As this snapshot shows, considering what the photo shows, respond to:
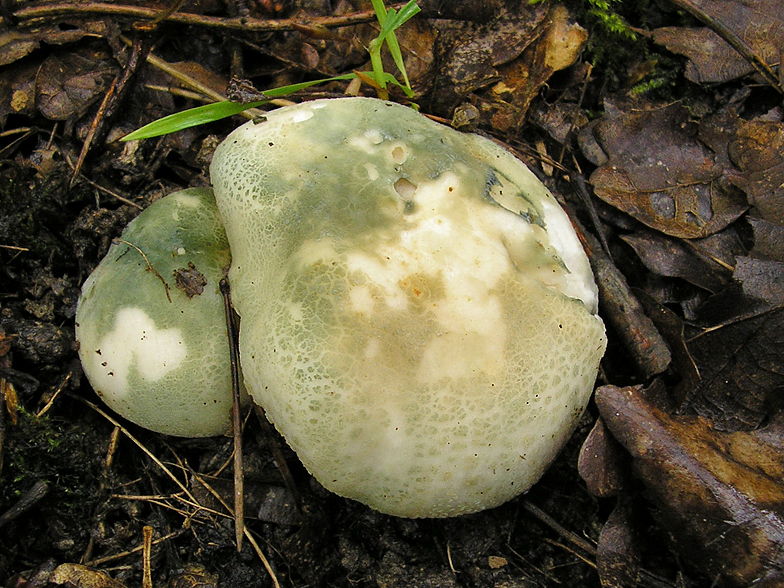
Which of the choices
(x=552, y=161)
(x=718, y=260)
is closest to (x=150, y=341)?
(x=552, y=161)

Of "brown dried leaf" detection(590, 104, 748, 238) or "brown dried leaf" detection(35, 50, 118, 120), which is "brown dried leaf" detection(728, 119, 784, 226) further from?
"brown dried leaf" detection(35, 50, 118, 120)

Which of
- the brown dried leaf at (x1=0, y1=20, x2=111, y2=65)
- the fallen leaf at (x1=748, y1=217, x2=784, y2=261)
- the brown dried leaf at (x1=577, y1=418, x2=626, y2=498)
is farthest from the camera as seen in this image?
the brown dried leaf at (x1=0, y1=20, x2=111, y2=65)

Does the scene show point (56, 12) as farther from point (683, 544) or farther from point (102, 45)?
point (683, 544)

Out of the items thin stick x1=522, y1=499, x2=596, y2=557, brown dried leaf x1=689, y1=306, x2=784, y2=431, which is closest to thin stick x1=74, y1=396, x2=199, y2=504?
thin stick x1=522, y1=499, x2=596, y2=557

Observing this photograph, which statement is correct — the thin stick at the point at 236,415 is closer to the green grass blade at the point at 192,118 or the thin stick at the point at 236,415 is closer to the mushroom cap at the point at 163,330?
the mushroom cap at the point at 163,330

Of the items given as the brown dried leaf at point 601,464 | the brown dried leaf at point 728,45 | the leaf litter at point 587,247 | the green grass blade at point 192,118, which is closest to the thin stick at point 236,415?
the leaf litter at point 587,247

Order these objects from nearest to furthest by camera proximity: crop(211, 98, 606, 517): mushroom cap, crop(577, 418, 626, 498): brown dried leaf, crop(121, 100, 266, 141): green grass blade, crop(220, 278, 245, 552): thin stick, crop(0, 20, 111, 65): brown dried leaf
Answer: crop(211, 98, 606, 517): mushroom cap < crop(577, 418, 626, 498): brown dried leaf < crop(220, 278, 245, 552): thin stick < crop(121, 100, 266, 141): green grass blade < crop(0, 20, 111, 65): brown dried leaf
